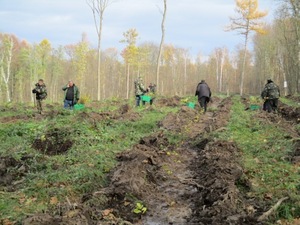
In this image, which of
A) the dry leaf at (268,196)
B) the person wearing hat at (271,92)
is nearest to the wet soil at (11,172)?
the dry leaf at (268,196)

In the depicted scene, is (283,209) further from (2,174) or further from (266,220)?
(2,174)

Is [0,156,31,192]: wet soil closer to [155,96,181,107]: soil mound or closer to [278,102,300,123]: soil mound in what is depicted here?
[278,102,300,123]: soil mound

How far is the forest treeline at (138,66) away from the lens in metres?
40.2

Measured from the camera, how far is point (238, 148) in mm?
8133

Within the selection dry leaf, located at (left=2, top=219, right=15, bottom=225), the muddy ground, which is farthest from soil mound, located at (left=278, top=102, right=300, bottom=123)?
dry leaf, located at (left=2, top=219, right=15, bottom=225)

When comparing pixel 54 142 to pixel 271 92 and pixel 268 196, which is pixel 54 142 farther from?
pixel 271 92

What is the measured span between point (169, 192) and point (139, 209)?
1085 millimetres

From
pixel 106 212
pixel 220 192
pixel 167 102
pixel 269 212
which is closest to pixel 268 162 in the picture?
pixel 220 192

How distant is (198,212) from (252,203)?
0.80m

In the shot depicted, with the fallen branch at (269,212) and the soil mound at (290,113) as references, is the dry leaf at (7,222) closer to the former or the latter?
the fallen branch at (269,212)

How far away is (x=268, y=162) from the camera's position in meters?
6.96

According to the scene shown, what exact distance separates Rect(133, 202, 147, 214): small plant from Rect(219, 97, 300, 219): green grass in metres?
1.77

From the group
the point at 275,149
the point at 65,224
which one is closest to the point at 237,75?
the point at 275,149

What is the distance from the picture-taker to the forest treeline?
40219 mm
